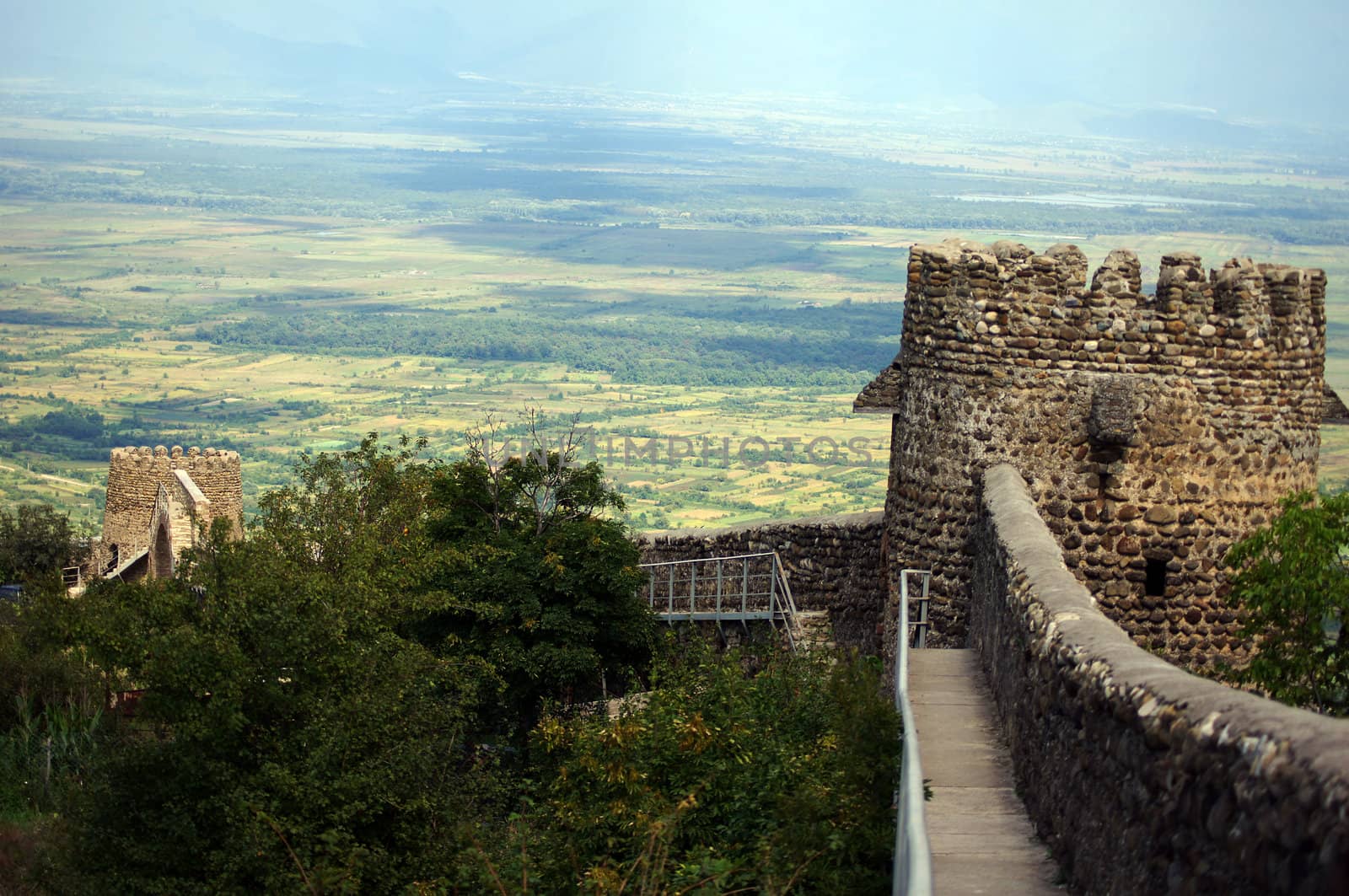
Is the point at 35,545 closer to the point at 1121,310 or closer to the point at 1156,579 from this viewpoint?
the point at 1156,579

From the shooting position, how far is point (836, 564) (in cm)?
1786

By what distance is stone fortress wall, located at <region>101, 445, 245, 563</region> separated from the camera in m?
40.7

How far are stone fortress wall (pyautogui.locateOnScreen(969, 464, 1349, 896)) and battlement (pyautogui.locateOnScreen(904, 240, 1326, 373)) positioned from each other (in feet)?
12.8

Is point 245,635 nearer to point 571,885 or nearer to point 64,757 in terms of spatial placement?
point 571,885

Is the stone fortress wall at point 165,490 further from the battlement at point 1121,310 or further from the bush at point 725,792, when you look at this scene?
the battlement at point 1121,310

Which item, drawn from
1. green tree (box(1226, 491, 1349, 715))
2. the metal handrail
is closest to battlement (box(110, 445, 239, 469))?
green tree (box(1226, 491, 1349, 715))

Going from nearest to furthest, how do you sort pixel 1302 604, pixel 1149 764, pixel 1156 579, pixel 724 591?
pixel 1149 764 → pixel 1302 604 → pixel 1156 579 → pixel 724 591

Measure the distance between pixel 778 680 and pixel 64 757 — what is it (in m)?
10.8

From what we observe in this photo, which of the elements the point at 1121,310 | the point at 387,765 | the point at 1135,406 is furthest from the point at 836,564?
the point at 387,765

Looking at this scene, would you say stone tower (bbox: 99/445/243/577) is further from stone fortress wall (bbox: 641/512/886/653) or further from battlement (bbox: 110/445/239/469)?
stone fortress wall (bbox: 641/512/886/653)

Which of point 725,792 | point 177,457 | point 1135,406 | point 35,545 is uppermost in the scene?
point 1135,406

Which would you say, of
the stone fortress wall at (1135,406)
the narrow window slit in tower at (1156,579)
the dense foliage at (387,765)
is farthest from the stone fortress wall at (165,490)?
the narrow window slit in tower at (1156,579)

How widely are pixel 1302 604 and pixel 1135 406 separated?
217 cm

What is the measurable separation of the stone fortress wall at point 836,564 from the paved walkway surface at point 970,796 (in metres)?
5.72
